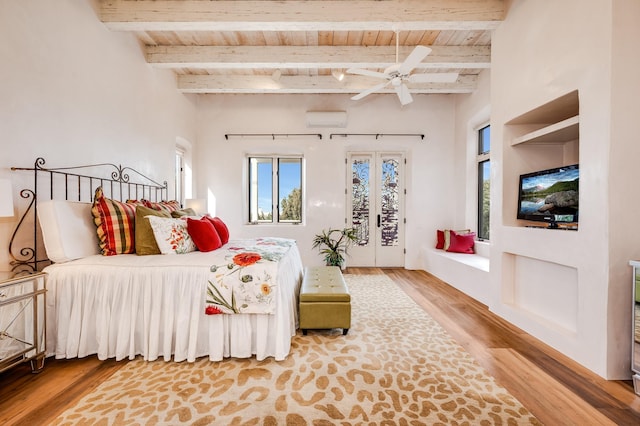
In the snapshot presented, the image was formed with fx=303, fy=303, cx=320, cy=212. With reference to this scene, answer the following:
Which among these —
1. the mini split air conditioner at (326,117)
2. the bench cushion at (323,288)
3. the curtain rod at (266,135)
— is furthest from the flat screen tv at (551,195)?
the curtain rod at (266,135)

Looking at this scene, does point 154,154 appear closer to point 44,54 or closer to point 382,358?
point 44,54

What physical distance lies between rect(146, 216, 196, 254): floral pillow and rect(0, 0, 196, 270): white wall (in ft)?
2.94

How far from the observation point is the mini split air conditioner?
5164 millimetres

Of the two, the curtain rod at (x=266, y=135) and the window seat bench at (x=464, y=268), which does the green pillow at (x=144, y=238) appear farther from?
the window seat bench at (x=464, y=268)

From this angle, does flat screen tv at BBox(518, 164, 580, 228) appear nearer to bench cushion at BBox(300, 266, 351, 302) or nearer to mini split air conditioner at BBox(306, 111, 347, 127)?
bench cushion at BBox(300, 266, 351, 302)

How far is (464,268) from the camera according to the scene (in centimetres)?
389

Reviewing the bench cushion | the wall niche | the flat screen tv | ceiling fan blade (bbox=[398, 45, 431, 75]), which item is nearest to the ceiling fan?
ceiling fan blade (bbox=[398, 45, 431, 75])

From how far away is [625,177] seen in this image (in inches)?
75.3

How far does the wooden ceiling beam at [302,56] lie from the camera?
3.81 m

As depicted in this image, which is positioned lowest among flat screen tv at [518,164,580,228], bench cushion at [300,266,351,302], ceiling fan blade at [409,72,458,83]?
bench cushion at [300,266,351,302]

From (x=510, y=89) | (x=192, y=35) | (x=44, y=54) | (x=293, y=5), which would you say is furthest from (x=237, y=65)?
(x=510, y=89)

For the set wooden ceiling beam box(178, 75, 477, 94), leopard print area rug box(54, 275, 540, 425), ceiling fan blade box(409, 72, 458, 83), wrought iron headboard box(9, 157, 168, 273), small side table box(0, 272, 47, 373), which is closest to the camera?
leopard print area rug box(54, 275, 540, 425)

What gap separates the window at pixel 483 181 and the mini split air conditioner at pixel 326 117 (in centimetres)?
224

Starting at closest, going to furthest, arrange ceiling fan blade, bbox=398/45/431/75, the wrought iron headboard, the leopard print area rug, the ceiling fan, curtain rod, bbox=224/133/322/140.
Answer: the leopard print area rug → the wrought iron headboard → ceiling fan blade, bbox=398/45/431/75 → the ceiling fan → curtain rod, bbox=224/133/322/140
